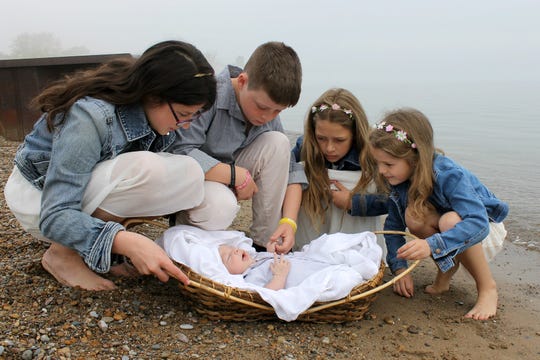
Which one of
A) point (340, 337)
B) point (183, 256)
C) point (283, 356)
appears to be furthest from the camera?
point (183, 256)

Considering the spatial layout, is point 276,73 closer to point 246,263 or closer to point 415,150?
point 415,150

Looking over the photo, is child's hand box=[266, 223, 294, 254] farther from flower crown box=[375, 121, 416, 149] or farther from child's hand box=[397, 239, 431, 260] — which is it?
flower crown box=[375, 121, 416, 149]

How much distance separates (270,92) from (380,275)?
3.38 ft

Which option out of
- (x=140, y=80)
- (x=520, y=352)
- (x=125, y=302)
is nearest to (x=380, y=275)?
(x=520, y=352)

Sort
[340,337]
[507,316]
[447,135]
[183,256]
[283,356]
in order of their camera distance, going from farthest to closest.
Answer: [447,135] < [507,316] < [183,256] < [340,337] < [283,356]

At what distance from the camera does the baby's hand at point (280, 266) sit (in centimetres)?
266

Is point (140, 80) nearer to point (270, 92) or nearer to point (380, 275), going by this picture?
point (270, 92)

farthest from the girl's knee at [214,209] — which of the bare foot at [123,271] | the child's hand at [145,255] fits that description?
the child's hand at [145,255]

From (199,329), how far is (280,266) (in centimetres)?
55

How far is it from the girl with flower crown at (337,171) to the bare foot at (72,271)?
4.39 feet

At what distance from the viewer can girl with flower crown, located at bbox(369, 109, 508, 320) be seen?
266cm

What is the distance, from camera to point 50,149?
2.50 m

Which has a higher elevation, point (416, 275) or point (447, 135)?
point (416, 275)

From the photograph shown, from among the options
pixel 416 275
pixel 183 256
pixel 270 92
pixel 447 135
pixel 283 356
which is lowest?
pixel 447 135
